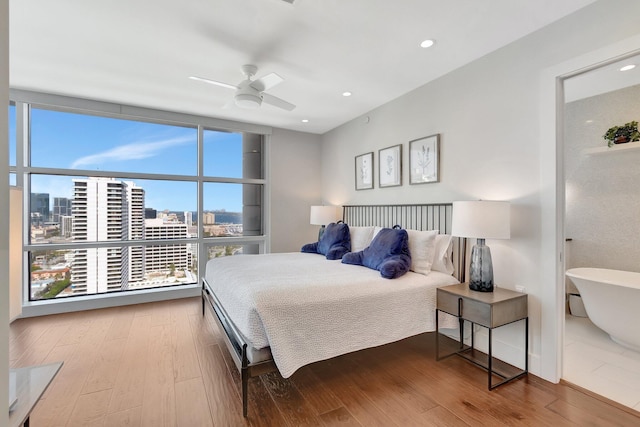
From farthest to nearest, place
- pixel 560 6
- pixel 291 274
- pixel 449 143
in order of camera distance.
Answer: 1. pixel 449 143
2. pixel 291 274
3. pixel 560 6

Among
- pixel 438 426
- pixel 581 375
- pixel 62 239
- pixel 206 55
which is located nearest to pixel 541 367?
pixel 581 375

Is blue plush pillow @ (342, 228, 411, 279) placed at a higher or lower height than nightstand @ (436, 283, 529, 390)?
higher

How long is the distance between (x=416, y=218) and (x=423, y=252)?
73cm

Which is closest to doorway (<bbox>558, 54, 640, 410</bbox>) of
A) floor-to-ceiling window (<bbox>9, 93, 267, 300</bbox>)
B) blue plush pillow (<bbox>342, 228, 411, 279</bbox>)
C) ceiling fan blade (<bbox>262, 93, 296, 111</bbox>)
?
blue plush pillow (<bbox>342, 228, 411, 279</bbox>)

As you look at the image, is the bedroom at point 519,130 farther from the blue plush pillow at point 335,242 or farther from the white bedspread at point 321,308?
the blue plush pillow at point 335,242

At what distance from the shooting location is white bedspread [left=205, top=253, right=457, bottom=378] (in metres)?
1.94

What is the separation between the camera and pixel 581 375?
7.57 ft

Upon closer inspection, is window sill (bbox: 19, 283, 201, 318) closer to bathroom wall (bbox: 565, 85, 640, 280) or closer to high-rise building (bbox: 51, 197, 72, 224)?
high-rise building (bbox: 51, 197, 72, 224)

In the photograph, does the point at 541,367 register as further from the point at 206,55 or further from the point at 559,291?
the point at 206,55

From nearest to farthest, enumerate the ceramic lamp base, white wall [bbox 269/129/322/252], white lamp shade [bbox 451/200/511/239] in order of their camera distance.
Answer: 1. white lamp shade [bbox 451/200/511/239]
2. the ceramic lamp base
3. white wall [bbox 269/129/322/252]

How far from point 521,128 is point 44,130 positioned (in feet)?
17.6

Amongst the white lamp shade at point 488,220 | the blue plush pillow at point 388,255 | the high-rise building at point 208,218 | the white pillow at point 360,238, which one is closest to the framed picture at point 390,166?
the white pillow at point 360,238

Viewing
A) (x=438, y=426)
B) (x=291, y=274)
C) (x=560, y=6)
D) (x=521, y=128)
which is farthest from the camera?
(x=291, y=274)

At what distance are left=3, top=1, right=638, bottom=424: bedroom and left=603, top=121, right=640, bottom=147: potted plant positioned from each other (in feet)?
6.17
